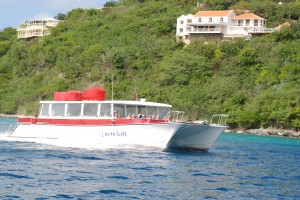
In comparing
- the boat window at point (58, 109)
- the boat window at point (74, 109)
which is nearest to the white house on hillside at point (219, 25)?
the boat window at point (58, 109)

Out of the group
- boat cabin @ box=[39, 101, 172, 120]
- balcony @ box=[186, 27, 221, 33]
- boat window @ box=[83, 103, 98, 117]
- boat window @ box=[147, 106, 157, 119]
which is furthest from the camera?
balcony @ box=[186, 27, 221, 33]

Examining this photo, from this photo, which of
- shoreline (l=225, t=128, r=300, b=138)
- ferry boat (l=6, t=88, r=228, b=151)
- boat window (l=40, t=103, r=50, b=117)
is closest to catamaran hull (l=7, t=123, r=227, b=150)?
ferry boat (l=6, t=88, r=228, b=151)

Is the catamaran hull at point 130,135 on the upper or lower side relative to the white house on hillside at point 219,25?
lower

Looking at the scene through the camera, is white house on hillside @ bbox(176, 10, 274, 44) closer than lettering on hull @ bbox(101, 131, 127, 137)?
No

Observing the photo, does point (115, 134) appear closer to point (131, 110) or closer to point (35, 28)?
point (131, 110)

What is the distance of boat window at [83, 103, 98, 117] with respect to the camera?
125 feet

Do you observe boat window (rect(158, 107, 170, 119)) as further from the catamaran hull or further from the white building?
the white building

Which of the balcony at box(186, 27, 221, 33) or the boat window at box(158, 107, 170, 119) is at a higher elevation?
the balcony at box(186, 27, 221, 33)

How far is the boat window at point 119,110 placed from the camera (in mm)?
37344

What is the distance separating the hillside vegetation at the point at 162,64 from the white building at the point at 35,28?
9.14 feet

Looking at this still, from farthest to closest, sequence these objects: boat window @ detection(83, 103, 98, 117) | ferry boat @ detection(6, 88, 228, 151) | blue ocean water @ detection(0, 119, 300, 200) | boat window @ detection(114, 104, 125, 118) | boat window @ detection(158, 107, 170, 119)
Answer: boat window @ detection(158, 107, 170, 119), boat window @ detection(83, 103, 98, 117), boat window @ detection(114, 104, 125, 118), ferry boat @ detection(6, 88, 228, 151), blue ocean water @ detection(0, 119, 300, 200)

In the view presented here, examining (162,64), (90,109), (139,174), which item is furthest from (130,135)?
(162,64)

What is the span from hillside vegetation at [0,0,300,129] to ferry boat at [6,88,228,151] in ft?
119

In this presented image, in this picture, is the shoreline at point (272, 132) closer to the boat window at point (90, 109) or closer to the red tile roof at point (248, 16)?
the red tile roof at point (248, 16)
